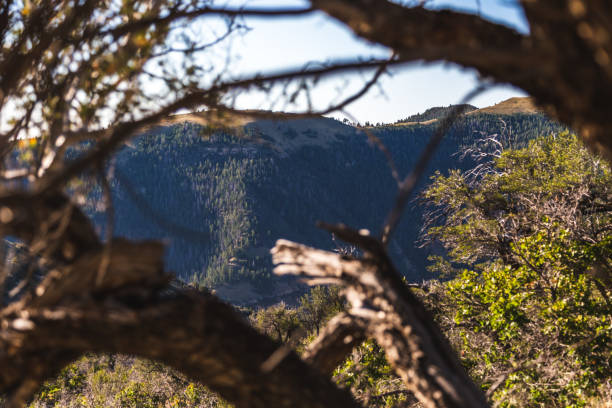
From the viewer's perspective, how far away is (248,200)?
14450 centimetres

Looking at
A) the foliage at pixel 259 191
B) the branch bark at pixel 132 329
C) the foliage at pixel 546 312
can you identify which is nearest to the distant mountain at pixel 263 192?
the foliage at pixel 259 191

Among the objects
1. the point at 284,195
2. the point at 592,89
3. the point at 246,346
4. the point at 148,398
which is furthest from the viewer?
the point at 284,195

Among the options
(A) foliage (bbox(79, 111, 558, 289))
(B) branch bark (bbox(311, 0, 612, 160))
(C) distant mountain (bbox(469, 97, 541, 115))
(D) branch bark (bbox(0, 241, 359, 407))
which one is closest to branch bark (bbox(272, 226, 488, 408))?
(D) branch bark (bbox(0, 241, 359, 407))

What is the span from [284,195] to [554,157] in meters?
142

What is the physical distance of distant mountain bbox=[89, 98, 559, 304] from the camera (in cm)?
12417

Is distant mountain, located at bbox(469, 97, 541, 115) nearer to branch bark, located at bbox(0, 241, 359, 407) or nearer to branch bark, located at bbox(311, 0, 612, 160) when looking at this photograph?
branch bark, located at bbox(311, 0, 612, 160)

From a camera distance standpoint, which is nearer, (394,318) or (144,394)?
(394,318)

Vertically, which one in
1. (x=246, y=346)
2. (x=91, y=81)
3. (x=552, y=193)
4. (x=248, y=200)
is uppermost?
(x=248, y=200)

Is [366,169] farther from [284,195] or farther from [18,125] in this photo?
[18,125]

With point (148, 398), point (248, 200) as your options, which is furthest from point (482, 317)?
point (248, 200)

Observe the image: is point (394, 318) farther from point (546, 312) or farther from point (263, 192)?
point (263, 192)

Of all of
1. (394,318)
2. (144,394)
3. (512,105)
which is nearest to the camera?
(394,318)

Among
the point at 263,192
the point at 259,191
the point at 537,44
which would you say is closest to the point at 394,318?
the point at 537,44

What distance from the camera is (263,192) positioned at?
152m
